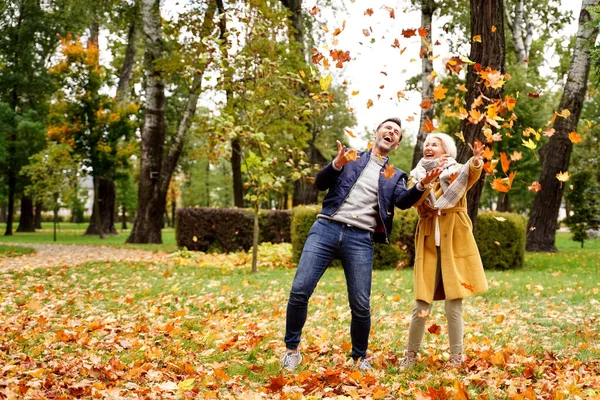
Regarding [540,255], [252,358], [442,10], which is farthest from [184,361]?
[442,10]

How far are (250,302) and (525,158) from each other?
2044 centimetres

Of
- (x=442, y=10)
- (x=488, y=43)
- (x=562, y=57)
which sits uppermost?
(x=562, y=57)

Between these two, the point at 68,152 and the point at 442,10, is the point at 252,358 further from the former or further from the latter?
the point at 68,152

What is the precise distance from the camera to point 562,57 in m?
30.5

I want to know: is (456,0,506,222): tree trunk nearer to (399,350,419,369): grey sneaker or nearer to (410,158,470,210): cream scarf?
(410,158,470,210): cream scarf

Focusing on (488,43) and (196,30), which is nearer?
(488,43)

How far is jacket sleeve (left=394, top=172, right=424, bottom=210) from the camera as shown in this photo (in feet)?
14.3

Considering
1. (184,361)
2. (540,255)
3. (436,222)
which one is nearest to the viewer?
(436,222)

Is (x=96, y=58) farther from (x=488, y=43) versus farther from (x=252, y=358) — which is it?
(x=252, y=358)

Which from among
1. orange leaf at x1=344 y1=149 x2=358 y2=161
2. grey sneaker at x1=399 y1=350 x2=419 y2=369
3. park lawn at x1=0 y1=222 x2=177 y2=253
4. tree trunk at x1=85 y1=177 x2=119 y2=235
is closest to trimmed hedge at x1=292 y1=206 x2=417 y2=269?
park lawn at x1=0 y1=222 x2=177 y2=253

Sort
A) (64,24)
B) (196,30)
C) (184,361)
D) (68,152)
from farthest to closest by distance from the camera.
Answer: (64,24) → (68,152) → (196,30) → (184,361)

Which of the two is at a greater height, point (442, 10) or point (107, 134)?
point (442, 10)

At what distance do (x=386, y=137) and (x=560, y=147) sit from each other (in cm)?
1323

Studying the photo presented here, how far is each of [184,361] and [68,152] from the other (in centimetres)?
2181
